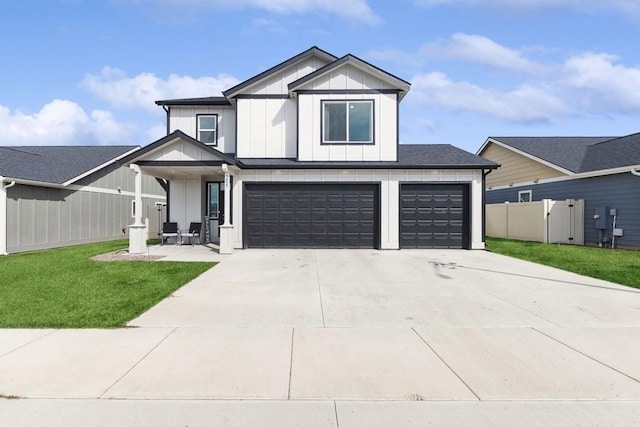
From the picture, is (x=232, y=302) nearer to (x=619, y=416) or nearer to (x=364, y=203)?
(x=619, y=416)

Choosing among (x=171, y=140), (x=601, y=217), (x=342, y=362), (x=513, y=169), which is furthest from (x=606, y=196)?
(x=171, y=140)

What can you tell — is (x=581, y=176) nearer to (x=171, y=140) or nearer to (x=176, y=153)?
(x=176, y=153)

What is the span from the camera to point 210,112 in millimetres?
16641

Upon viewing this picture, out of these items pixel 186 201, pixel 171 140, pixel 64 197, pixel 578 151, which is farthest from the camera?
pixel 578 151

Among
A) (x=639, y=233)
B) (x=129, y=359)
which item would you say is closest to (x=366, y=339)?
(x=129, y=359)

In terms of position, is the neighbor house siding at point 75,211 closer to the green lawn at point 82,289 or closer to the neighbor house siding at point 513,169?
the green lawn at point 82,289

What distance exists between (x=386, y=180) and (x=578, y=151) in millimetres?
12898

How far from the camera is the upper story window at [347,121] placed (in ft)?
48.5

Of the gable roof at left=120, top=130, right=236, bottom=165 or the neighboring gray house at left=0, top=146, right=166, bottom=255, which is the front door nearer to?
the gable roof at left=120, top=130, right=236, bottom=165

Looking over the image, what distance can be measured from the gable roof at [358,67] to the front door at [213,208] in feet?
17.8

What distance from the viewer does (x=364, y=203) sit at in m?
14.7

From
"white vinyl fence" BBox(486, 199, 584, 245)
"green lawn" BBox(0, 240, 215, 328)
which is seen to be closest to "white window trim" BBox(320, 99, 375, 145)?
"green lawn" BBox(0, 240, 215, 328)

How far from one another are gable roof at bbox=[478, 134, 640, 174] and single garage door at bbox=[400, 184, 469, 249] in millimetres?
7323

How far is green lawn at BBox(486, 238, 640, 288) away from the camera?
9.39 metres
